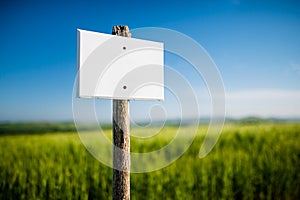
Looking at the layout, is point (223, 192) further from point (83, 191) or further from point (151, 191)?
point (83, 191)

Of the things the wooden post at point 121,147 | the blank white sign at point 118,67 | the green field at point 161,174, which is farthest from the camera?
the green field at point 161,174

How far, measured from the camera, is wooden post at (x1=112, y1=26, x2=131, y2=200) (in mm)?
1446

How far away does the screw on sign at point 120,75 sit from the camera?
131 cm

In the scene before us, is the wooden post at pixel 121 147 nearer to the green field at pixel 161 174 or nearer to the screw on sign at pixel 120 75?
the screw on sign at pixel 120 75

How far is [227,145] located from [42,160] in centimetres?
247

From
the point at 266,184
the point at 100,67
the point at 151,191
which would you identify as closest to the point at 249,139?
the point at 266,184

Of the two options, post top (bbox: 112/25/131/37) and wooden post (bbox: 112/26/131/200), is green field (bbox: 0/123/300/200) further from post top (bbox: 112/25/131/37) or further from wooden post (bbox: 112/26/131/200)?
post top (bbox: 112/25/131/37)

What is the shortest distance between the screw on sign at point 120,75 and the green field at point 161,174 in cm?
155

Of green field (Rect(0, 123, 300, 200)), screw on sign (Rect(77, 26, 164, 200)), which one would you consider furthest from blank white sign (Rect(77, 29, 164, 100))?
green field (Rect(0, 123, 300, 200))

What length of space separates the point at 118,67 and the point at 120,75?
4 cm

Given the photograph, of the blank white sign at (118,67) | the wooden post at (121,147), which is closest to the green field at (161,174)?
the wooden post at (121,147)

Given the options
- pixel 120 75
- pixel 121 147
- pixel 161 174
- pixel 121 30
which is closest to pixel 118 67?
pixel 120 75

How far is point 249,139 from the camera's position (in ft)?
14.5

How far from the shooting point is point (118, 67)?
1390 millimetres
